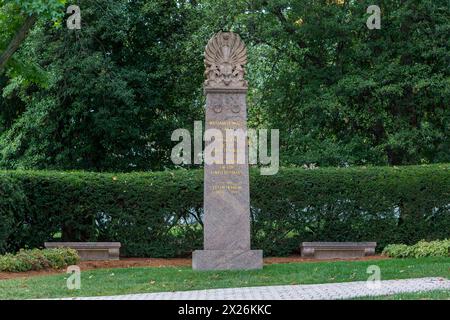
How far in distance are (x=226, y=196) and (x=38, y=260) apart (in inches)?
166

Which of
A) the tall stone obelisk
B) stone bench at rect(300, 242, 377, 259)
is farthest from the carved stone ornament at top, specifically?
stone bench at rect(300, 242, 377, 259)

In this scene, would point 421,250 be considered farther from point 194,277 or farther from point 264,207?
point 194,277

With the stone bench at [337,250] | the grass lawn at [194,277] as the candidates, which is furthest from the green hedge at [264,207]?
the grass lawn at [194,277]

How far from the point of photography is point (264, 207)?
18.1m

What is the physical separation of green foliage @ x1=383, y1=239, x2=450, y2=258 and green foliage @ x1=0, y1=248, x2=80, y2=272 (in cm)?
740

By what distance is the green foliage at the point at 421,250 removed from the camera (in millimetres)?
16125

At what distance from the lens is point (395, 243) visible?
60.2 feet

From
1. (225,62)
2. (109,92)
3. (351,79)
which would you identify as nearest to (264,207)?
(225,62)

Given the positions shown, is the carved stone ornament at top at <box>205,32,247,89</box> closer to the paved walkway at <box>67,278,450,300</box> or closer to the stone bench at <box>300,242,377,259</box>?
the paved walkway at <box>67,278,450,300</box>

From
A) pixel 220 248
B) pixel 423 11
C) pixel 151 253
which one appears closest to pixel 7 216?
pixel 151 253

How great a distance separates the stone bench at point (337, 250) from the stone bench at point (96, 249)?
467 cm

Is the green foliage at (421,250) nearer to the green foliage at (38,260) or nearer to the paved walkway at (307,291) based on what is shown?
the paved walkway at (307,291)

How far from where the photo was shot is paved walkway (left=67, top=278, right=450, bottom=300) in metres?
10.2

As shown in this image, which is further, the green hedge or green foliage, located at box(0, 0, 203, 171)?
green foliage, located at box(0, 0, 203, 171)
